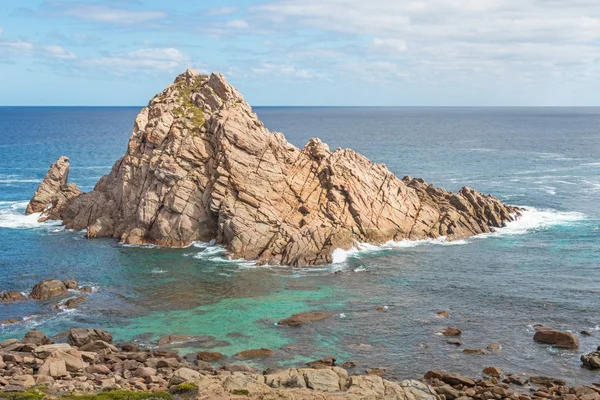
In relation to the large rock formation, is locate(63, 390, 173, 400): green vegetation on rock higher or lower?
lower

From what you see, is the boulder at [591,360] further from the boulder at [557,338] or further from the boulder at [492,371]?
the boulder at [492,371]

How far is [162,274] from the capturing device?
8594 cm

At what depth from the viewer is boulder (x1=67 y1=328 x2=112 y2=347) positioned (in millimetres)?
61403

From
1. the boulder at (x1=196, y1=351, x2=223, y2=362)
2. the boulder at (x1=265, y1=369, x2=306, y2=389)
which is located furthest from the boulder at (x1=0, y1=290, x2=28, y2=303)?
the boulder at (x1=265, y1=369, x2=306, y2=389)

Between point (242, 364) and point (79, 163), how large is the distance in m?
146

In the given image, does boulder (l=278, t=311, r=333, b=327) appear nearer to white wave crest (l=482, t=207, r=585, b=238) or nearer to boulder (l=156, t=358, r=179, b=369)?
boulder (l=156, t=358, r=179, b=369)

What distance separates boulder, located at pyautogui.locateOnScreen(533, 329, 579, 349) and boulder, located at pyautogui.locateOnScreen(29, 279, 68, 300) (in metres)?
53.2

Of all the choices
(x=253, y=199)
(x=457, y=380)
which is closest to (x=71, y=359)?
(x=457, y=380)

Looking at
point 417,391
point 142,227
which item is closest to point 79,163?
point 142,227

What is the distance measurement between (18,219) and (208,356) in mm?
72357

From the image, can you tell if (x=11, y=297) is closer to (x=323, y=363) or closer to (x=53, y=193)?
(x=323, y=363)

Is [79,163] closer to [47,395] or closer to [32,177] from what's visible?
[32,177]

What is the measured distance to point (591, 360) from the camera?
56375 mm

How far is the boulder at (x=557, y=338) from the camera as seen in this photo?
61000mm
